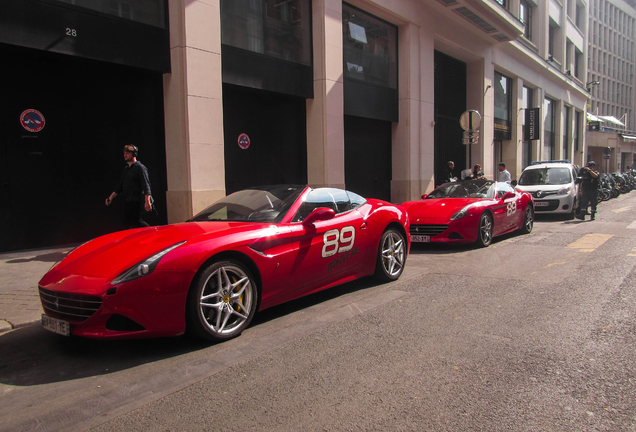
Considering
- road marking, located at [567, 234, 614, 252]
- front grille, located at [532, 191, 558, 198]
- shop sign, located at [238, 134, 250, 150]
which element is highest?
shop sign, located at [238, 134, 250, 150]

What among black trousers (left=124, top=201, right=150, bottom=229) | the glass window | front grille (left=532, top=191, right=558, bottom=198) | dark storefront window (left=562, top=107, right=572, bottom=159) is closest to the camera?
the glass window

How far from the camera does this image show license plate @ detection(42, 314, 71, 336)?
3.46 metres

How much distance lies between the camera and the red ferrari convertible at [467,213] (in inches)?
334

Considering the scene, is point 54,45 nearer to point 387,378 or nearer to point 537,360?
point 387,378

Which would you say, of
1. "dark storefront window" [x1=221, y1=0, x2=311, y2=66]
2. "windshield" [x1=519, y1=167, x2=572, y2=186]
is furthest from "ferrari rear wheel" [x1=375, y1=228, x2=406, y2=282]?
"windshield" [x1=519, y1=167, x2=572, y2=186]

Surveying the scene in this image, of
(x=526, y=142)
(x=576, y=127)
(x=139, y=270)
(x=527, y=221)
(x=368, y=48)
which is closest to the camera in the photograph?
(x=139, y=270)

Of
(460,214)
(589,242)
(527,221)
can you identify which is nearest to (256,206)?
(460,214)

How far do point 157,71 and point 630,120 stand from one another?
89076 millimetres

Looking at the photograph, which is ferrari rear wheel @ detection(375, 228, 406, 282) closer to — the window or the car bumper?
the car bumper

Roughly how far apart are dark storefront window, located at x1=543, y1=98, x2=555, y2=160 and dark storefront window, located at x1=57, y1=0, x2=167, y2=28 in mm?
31015

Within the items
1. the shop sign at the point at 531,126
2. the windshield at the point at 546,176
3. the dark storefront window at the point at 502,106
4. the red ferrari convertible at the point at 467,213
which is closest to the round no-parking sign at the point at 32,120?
the red ferrari convertible at the point at 467,213

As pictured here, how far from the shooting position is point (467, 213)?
852 centimetres

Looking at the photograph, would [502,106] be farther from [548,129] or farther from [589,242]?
[589,242]

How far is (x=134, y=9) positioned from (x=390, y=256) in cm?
724
